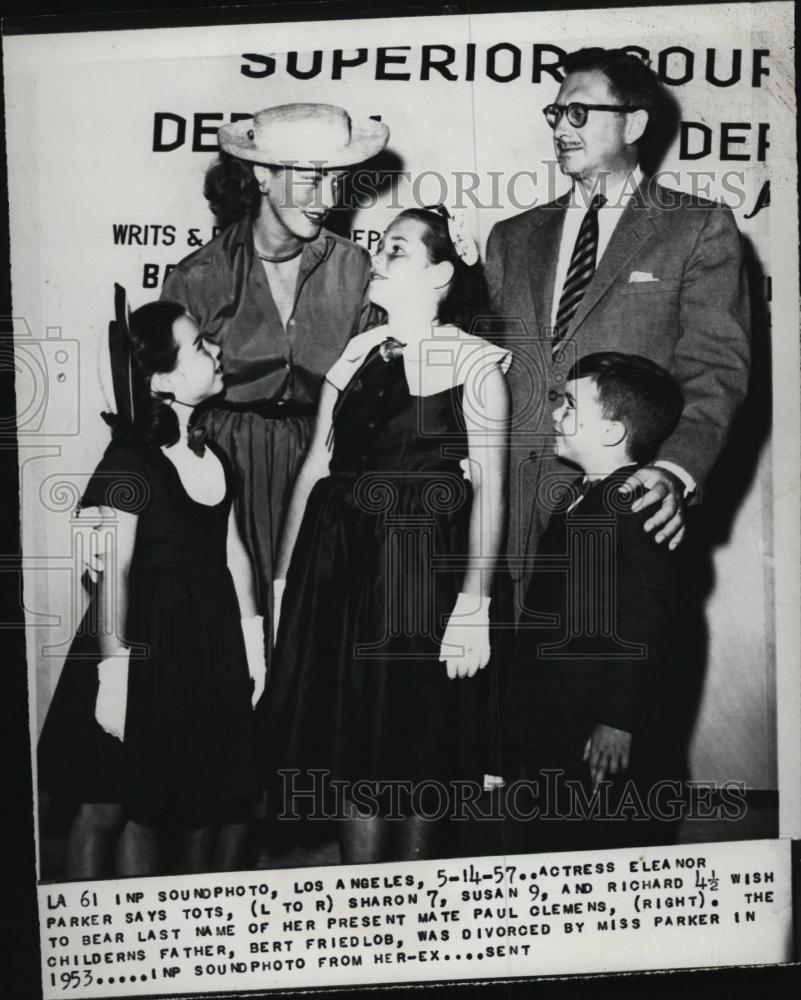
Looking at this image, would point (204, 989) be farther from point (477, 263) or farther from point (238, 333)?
point (477, 263)

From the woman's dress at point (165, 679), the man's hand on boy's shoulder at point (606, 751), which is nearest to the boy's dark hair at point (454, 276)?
the woman's dress at point (165, 679)

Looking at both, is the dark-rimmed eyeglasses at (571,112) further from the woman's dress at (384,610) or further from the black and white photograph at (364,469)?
the woman's dress at (384,610)

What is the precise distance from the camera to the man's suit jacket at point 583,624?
291cm

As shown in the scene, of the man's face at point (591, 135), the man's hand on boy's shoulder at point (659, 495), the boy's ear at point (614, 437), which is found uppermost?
the man's face at point (591, 135)

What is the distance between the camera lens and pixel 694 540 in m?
2.94

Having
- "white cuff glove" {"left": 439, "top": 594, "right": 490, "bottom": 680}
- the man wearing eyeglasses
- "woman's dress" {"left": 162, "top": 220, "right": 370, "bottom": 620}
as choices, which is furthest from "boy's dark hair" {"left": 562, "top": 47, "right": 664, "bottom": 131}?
"white cuff glove" {"left": 439, "top": 594, "right": 490, "bottom": 680}

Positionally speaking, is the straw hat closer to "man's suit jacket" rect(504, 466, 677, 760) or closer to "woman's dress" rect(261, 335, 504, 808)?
"woman's dress" rect(261, 335, 504, 808)

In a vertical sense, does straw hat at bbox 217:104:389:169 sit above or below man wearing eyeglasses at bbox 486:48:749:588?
above

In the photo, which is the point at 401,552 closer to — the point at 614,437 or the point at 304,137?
the point at 614,437

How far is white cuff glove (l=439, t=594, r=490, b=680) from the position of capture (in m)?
2.91

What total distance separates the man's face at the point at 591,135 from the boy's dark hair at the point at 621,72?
0.01 metres

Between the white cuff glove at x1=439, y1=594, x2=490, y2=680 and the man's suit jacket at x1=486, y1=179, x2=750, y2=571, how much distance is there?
177 mm

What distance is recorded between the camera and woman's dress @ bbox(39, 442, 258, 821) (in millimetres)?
2922

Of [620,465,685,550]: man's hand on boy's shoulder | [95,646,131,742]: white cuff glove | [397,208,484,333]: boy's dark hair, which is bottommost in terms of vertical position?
[95,646,131,742]: white cuff glove
